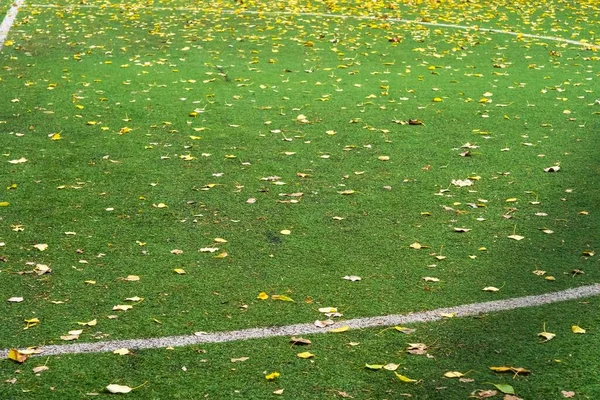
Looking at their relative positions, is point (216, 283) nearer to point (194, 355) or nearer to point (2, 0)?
point (194, 355)

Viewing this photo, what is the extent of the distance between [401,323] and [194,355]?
116cm

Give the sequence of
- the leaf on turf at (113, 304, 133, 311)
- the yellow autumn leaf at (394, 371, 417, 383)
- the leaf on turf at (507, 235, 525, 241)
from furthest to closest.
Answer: the leaf on turf at (507, 235, 525, 241), the leaf on turf at (113, 304, 133, 311), the yellow autumn leaf at (394, 371, 417, 383)

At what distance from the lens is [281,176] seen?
24.4 feet

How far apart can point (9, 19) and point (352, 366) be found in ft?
43.2

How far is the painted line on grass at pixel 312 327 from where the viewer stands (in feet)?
14.9

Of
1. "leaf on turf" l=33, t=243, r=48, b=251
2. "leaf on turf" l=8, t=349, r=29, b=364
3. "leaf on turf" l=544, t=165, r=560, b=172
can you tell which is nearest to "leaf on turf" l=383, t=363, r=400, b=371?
"leaf on turf" l=8, t=349, r=29, b=364

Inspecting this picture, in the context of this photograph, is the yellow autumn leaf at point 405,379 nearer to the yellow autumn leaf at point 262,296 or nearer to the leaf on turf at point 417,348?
the leaf on turf at point 417,348

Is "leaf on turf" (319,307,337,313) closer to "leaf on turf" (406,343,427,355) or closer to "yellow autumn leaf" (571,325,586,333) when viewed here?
"leaf on turf" (406,343,427,355)

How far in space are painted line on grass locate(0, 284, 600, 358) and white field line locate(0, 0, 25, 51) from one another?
31.9 feet

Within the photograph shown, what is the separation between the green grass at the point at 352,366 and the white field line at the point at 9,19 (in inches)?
394

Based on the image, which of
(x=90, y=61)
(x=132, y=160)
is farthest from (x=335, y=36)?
(x=132, y=160)

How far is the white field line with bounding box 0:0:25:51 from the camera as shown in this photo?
46.1 feet

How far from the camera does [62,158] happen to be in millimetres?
7871

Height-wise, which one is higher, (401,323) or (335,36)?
(401,323)
